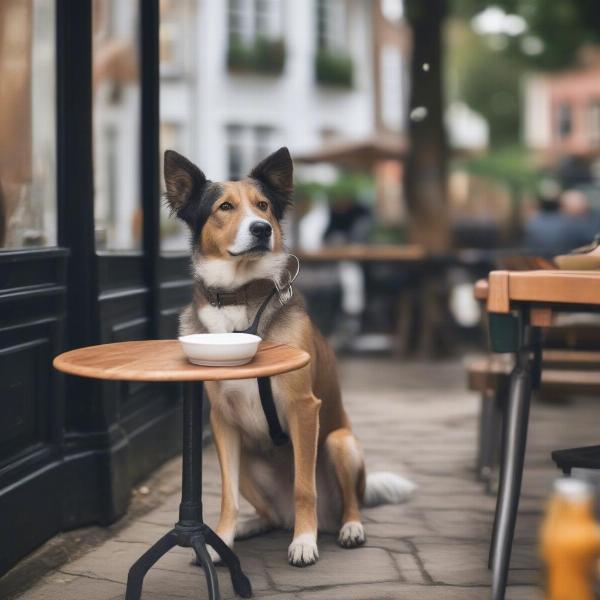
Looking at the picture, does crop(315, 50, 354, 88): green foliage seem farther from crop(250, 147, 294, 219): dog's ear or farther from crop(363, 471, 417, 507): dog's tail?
crop(250, 147, 294, 219): dog's ear

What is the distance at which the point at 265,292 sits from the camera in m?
3.86

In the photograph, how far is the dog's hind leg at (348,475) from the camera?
408cm

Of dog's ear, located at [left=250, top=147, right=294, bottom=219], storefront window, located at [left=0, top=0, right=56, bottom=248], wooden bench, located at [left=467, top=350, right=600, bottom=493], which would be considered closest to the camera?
dog's ear, located at [left=250, top=147, right=294, bottom=219]

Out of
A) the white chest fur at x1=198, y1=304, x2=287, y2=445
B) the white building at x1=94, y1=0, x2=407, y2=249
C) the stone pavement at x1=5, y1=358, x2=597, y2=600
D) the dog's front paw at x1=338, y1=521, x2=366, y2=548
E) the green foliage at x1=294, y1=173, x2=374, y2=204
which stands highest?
the white building at x1=94, y1=0, x2=407, y2=249

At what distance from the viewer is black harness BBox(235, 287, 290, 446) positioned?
374 cm

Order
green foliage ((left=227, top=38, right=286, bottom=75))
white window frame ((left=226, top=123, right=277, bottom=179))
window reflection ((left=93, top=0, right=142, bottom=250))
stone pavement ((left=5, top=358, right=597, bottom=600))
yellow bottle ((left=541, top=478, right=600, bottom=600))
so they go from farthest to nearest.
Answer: green foliage ((left=227, top=38, right=286, bottom=75)) < white window frame ((left=226, top=123, right=277, bottom=179)) < window reflection ((left=93, top=0, right=142, bottom=250)) < stone pavement ((left=5, top=358, right=597, bottom=600)) < yellow bottle ((left=541, top=478, right=600, bottom=600))

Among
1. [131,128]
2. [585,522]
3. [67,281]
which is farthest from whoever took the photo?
[131,128]

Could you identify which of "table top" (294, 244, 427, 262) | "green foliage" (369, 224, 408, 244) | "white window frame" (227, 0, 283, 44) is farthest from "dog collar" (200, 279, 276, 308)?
"white window frame" (227, 0, 283, 44)

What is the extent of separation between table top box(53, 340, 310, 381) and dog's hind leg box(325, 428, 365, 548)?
2.63 feet

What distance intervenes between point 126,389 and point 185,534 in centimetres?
181

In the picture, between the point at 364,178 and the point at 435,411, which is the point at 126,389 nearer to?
the point at 435,411

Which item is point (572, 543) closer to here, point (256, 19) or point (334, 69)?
point (256, 19)

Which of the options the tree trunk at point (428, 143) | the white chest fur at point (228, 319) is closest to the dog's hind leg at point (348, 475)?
the white chest fur at point (228, 319)

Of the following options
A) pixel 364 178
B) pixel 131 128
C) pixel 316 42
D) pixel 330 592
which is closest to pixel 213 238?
pixel 330 592
